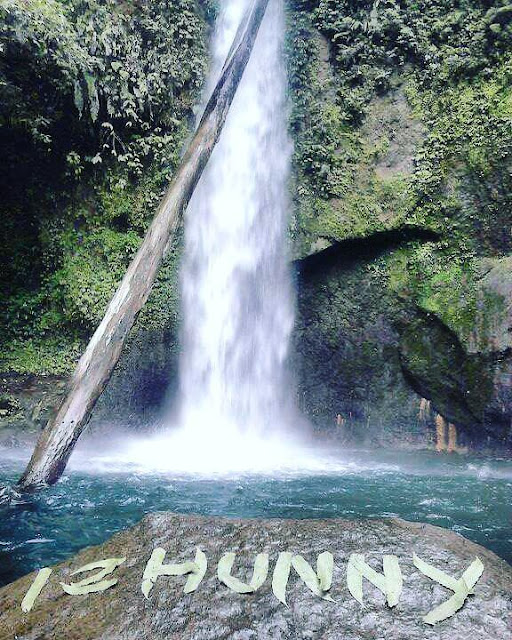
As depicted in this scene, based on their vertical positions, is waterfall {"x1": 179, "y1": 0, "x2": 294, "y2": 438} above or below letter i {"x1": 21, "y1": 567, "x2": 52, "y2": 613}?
above

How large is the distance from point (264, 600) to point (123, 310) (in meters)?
3.87

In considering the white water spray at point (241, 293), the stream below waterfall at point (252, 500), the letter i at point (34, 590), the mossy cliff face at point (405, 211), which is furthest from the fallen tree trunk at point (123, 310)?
the letter i at point (34, 590)

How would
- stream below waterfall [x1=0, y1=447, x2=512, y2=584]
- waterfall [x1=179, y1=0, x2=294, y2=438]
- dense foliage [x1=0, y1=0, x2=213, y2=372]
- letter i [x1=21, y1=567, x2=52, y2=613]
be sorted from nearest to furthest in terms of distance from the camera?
1. letter i [x1=21, y1=567, x2=52, y2=613]
2. stream below waterfall [x1=0, y1=447, x2=512, y2=584]
3. dense foliage [x1=0, y1=0, x2=213, y2=372]
4. waterfall [x1=179, y1=0, x2=294, y2=438]

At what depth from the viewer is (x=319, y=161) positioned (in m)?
8.65

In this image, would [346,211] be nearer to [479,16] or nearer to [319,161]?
[319,161]

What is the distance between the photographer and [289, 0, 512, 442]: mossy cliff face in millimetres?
7445

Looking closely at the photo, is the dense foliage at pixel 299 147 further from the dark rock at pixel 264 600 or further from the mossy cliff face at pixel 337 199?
the dark rock at pixel 264 600

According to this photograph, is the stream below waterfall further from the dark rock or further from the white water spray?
the white water spray

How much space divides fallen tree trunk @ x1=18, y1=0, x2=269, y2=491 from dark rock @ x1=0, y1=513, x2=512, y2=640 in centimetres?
234

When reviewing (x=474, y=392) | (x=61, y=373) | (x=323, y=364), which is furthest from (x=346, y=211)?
(x=61, y=373)

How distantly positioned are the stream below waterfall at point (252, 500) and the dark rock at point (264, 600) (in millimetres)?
1360

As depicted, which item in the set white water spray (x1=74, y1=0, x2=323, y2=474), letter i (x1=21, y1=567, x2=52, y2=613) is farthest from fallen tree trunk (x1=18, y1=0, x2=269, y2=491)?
letter i (x1=21, y1=567, x2=52, y2=613)

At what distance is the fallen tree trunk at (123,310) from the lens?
15.8 feet

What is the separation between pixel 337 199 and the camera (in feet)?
27.6
